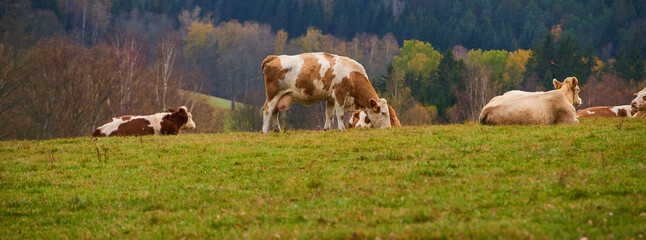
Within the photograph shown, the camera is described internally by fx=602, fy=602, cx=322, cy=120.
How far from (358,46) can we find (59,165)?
140 meters

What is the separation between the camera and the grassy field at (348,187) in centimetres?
770

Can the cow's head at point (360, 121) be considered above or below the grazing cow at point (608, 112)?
below

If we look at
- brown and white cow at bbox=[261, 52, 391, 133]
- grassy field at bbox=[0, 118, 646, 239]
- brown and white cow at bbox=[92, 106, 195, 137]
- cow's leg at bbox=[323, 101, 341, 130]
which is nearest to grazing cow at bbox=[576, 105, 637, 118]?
grassy field at bbox=[0, 118, 646, 239]

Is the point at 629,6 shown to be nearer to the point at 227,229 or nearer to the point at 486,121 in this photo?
the point at 486,121

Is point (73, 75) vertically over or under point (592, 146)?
under

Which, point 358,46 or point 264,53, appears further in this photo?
point 358,46

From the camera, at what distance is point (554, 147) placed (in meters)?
12.3

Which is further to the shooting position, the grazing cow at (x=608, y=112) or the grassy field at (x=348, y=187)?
the grazing cow at (x=608, y=112)

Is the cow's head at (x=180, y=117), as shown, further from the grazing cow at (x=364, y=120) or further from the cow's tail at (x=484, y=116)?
the cow's tail at (x=484, y=116)

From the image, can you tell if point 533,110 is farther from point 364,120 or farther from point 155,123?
point 155,123

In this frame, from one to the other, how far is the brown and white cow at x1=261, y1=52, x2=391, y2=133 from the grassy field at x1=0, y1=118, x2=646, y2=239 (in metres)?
3.22

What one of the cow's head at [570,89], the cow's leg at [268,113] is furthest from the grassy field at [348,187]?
the cow's head at [570,89]

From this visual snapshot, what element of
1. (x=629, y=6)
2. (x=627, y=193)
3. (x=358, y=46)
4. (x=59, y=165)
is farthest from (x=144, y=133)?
(x=629, y=6)

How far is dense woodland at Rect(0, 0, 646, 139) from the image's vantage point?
52.6 meters
